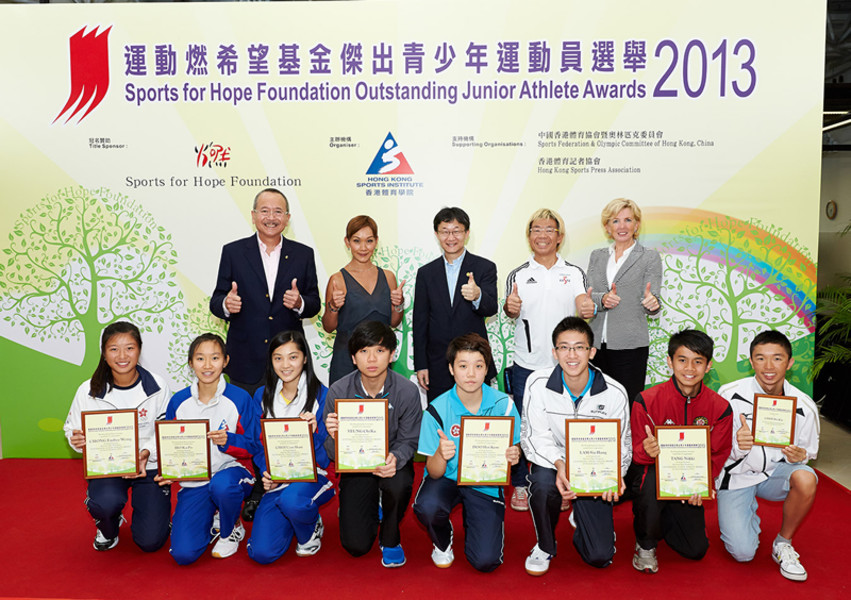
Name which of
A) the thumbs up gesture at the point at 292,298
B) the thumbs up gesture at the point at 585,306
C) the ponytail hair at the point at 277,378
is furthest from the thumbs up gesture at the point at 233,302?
the thumbs up gesture at the point at 585,306

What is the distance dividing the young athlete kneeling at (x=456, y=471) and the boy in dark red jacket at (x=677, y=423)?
64 cm

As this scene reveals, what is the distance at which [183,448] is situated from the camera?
303 centimetres

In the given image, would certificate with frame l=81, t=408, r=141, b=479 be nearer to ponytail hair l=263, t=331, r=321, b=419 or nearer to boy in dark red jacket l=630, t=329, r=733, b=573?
ponytail hair l=263, t=331, r=321, b=419

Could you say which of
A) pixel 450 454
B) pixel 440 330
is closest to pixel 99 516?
pixel 450 454

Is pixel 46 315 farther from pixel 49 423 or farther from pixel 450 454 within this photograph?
pixel 450 454

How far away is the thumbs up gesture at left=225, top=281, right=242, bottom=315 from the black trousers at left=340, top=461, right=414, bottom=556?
131 centimetres


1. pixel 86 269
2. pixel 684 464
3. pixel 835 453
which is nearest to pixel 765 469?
pixel 684 464

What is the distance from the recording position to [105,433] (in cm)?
304

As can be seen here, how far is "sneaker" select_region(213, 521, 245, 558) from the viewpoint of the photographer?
301cm

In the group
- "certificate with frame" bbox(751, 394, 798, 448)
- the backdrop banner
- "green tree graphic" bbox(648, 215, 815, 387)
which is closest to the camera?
"certificate with frame" bbox(751, 394, 798, 448)

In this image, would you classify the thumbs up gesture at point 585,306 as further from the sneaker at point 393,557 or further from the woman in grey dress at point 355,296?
the sneaker at point 393,557

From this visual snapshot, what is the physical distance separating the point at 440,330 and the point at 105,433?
193 cm

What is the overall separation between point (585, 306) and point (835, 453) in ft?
9.51

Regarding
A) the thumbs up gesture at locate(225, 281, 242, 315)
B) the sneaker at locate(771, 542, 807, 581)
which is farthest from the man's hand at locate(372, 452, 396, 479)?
the sneaker at locate(771, 542, 807, 581)
